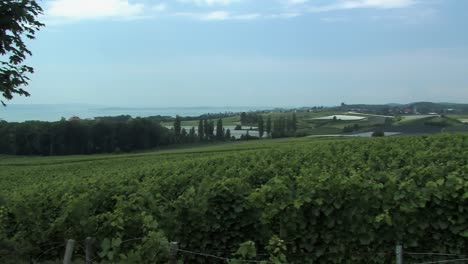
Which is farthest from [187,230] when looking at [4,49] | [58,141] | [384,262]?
[58,141]

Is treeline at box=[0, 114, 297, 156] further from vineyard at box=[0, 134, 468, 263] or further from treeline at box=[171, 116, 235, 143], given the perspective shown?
vineyard at box=[0, 134, 468, 263]

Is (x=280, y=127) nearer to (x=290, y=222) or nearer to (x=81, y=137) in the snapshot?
(x=81, y=137)

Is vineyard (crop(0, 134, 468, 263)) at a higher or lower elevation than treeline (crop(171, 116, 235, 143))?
higher

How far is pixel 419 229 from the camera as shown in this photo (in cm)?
557

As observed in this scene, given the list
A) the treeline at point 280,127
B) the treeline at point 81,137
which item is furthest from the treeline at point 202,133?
the treeline at point 280,127

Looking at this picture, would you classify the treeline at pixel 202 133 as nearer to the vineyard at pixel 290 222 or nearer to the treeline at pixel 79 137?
the treeline at pixel 79 137

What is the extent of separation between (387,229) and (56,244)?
442 cm

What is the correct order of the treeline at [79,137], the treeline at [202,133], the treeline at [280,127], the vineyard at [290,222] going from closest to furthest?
the vineyard at [290,222] < the treeline at [79,137] < the treeline at [202,133] < the treeline at [280,127]

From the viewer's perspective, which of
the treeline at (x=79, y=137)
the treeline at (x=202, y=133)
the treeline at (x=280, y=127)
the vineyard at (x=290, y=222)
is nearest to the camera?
the vineyard at (x=290, y=222)

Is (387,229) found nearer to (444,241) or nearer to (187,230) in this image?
(444,241)

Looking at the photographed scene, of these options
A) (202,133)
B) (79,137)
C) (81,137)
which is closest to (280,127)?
(202,133)

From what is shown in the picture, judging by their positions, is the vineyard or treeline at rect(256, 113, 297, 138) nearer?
the vineyard

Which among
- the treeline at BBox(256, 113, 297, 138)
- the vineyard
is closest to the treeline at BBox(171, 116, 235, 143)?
the treeline at BBox(256, 113, 297, 138)

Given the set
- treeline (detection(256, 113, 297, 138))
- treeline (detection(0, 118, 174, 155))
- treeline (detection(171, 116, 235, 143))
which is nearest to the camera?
treeline (detection(0, 118, 174, 155))
